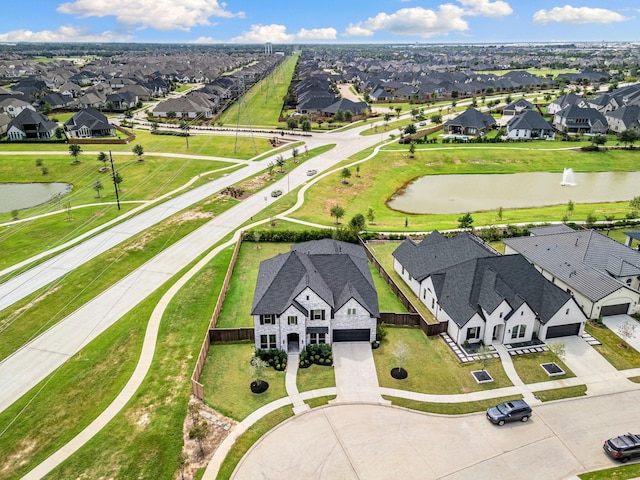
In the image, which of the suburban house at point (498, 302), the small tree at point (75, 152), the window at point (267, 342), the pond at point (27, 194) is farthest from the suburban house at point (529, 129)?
the pond at point (27, 194)

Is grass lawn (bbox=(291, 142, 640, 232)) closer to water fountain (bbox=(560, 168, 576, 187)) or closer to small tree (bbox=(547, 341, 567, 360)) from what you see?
water fountain (bbox=(560, 168, 576, 187))

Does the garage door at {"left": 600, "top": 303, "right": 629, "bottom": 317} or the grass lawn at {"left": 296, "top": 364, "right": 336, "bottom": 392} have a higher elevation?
the garage door at {"left": 600, "top": 303, "right": 629, "bottom": 317}

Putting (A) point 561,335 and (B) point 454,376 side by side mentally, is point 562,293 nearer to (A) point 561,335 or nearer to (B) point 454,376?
(A) point 561,335

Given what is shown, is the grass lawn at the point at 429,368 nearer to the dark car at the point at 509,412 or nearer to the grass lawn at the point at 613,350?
the dark car at the point at 509,412

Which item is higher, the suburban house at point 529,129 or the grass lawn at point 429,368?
the suburban house at point 529,129

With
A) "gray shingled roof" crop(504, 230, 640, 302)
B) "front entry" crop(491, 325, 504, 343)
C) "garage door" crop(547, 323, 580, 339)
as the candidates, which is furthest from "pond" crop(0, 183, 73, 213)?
"garage door" crop(547, 323, 580, 339)

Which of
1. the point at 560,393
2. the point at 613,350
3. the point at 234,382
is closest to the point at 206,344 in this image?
the point at 234,382

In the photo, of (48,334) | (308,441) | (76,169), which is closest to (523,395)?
(308,441)
